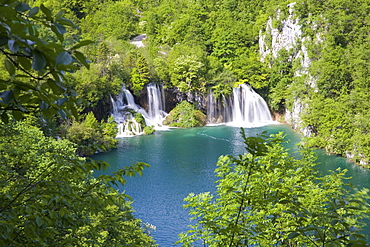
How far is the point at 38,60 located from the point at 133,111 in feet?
94.1

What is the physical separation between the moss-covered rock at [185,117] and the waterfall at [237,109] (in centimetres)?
133

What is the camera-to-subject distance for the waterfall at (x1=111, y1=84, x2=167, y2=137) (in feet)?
93.6

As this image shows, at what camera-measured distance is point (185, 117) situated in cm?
3194

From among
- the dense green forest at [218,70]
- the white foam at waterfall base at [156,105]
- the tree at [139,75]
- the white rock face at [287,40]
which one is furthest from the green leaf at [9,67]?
the white rock face at [287,40]

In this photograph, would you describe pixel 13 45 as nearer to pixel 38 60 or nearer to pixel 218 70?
pixel 38 60

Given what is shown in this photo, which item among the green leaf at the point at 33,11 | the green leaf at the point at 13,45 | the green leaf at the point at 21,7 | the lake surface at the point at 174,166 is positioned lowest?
the lake surface at the point at 174,166

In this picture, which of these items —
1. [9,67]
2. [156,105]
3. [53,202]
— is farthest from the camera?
[156,105]

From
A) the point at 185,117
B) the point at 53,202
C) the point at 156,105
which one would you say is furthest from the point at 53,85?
the point at 156,105

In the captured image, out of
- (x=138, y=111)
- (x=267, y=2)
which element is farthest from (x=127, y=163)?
(x=267, y=2)

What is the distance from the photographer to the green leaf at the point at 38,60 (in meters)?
1.28

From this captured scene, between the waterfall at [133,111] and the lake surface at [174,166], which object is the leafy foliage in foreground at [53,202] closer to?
the lake surface at [174,166]

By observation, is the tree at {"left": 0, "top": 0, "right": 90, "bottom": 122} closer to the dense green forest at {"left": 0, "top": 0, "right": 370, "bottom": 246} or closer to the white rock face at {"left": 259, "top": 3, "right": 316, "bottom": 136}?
the dense green forest at {"left": 0, "top": 0, "right": 370, "bottom": 246}

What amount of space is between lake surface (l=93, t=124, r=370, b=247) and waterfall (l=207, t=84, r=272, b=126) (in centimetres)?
284

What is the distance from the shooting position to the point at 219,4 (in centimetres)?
4669
